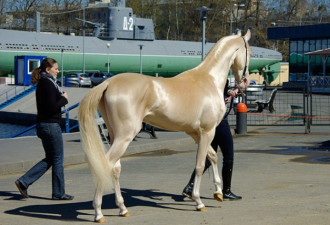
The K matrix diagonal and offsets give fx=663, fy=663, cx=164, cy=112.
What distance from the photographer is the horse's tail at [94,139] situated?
7.93 metres

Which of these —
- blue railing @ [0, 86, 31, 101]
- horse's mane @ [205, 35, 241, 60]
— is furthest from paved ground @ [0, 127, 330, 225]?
blue railing @ [0, 86, 31, 101]

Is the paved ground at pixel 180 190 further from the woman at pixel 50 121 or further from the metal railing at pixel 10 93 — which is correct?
the metal railing at pixel 10 93

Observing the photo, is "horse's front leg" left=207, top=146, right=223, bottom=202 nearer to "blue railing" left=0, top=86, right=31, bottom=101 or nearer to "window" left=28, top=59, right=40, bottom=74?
"blue railing" left=0, top=86, right=31, bottom=101

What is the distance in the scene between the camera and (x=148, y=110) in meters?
8.28

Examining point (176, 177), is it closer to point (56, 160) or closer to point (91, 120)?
point (56, 160)

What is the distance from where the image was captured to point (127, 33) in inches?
3231

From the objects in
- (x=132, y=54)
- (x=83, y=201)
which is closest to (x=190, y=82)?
(x=83, y=201)

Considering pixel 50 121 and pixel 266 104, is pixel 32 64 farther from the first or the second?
pixel 50 121

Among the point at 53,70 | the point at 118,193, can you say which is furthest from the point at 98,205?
the point at 53,70

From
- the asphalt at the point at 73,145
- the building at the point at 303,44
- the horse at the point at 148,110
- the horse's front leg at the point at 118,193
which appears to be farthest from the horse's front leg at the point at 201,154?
the building at the point at 303,44

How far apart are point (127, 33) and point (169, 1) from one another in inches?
1324

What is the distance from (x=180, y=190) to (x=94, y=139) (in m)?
2.76

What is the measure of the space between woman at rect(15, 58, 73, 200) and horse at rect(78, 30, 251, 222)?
1443 mm

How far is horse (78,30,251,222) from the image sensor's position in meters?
8.00
